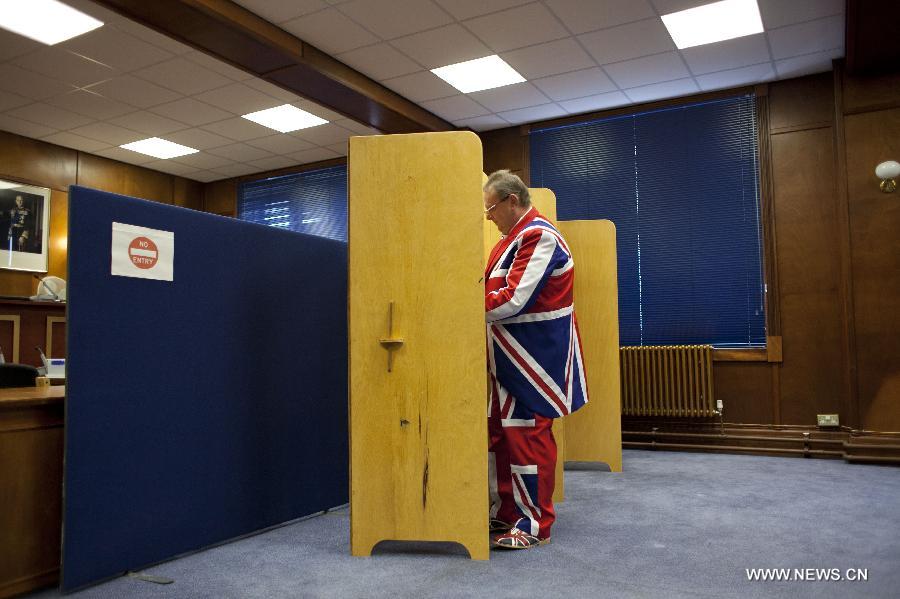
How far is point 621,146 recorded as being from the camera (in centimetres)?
636

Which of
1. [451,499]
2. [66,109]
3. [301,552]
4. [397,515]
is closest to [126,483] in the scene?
[301,552]

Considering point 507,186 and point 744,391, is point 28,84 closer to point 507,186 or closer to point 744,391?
point 507,186

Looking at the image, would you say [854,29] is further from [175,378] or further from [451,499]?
[175,378]

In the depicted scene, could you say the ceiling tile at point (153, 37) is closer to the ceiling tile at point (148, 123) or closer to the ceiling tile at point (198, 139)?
the ceiling tile at point (148, 123)

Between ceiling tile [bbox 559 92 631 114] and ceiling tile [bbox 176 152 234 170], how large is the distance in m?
4.23

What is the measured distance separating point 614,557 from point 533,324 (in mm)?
896

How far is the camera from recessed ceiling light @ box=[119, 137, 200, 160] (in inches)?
293

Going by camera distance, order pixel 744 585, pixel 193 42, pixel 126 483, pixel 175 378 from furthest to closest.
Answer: pixel 193 42 < pixel 175 378 < pixel 126 483 < pixel 744 585

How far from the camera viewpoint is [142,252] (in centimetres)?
231

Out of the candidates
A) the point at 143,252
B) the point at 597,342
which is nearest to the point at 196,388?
the point at 143,252

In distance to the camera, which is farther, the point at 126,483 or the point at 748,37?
the point at 748,37

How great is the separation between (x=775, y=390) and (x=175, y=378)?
483 cm

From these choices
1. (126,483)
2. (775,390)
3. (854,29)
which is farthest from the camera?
(775,390)

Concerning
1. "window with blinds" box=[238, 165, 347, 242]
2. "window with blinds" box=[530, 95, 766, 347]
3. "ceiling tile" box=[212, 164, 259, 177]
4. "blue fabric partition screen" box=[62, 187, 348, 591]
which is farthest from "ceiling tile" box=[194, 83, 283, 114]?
"blue fabric partition screen" box=[62, 187, 348, 591]
